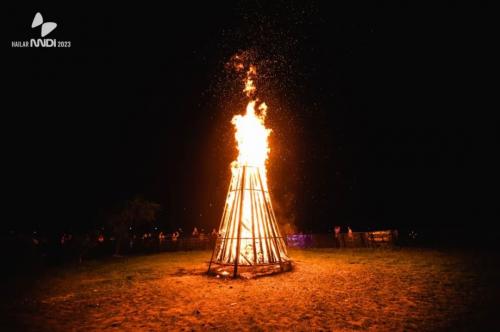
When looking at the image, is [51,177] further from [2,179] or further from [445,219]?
[445,219]

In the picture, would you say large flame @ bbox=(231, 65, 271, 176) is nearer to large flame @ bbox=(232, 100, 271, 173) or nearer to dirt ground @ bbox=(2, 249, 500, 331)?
large flame @ bbox=(232, 100, 271, 173)

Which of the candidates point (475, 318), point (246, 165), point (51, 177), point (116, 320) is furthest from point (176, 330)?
point (51, 177)

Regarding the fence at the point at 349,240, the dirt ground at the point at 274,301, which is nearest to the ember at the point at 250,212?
the dirt ground at the point at 274,301

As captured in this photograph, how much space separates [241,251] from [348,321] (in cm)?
599

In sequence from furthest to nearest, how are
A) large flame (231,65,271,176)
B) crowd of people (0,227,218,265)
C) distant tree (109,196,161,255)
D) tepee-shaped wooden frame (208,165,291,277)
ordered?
distant tree (109,196,161,255)
crowd of people (0,227,218,265)
large flame (231,65,271,176)
tepee-shaped wooden frame (208,165,291,277)

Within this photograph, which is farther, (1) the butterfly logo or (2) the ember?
(1) the butterfly logo

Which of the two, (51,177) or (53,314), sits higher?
(51,177)

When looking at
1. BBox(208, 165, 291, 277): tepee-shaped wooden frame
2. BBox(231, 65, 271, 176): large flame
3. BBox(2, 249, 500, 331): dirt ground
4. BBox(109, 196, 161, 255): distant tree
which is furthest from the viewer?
BBox(109, 196, 161, 255): distant tree

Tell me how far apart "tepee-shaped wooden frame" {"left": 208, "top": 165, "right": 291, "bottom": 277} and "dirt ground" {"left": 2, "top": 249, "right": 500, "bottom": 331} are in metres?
0.69

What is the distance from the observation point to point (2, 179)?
56.3ft

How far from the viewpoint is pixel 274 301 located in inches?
287

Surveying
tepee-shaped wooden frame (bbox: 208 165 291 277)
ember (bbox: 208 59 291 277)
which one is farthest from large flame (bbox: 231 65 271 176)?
Answer: tepee-shaped wooden frame (bbox: 208 165 291 277)

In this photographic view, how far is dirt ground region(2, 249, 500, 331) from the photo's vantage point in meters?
5.76

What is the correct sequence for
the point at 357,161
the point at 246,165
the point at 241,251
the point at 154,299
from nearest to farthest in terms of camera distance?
the point at 154,299
the point at 241,251
the point at 246,165
the point at 357,161
